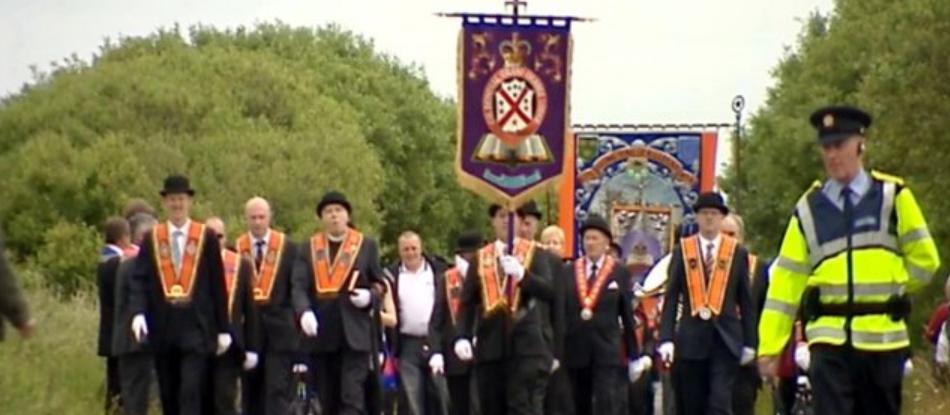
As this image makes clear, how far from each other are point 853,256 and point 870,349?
0.47 metres

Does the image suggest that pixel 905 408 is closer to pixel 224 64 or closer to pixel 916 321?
pixel 916 321

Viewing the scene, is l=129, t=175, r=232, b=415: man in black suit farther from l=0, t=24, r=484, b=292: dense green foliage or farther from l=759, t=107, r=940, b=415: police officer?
l=0, t=24, r=484, b=292: dense green foliage

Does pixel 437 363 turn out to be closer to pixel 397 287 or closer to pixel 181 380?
pixel 397 287

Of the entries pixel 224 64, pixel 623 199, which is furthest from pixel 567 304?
pixel 224 64

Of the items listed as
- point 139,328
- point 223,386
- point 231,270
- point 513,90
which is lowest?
point 223,386

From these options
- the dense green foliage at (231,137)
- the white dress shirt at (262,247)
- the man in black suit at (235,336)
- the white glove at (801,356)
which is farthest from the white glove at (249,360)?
the dense green foliage at (231,137)

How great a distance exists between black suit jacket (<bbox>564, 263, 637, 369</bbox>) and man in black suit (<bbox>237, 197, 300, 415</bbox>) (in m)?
2.47

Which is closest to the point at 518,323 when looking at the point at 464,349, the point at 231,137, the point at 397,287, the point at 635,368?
the point at 464,349

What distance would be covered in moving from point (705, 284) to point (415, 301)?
17.3 ft

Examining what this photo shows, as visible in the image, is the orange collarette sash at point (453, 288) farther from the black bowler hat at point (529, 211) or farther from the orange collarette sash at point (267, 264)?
the orange collarette sash at point (267, 264)

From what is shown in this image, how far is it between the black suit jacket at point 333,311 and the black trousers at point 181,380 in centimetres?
209

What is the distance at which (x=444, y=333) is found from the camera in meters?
23.0

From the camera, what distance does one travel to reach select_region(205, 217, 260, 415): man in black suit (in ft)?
65.6

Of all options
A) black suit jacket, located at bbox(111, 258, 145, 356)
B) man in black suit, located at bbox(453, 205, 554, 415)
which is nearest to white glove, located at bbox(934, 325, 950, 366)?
man in black suit, located at bbox(453, 205, 554, 415)
